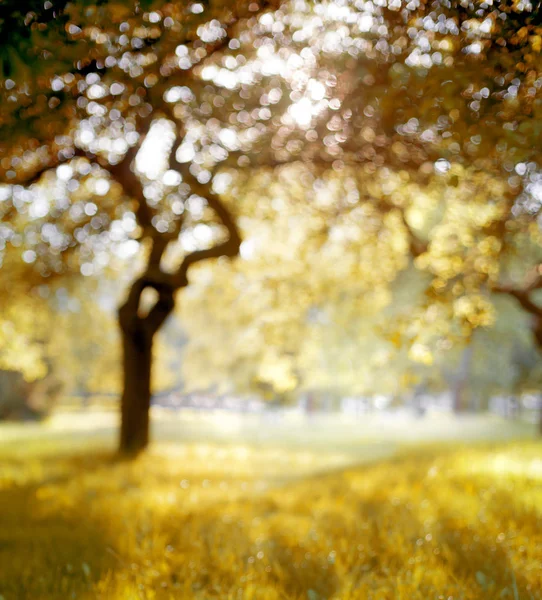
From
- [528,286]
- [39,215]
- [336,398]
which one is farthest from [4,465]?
[336,398]

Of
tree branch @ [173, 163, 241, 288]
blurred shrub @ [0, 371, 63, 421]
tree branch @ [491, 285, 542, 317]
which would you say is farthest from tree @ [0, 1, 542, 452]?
blurred shrub @ [0, 371, 63, 421]

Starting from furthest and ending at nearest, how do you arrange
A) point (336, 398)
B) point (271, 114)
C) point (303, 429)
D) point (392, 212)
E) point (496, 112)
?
point (336, 398)
point (303, 429)
point (392, 212)
point (271, 114)
point (496, 112)

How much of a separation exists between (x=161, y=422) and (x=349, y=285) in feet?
57.9

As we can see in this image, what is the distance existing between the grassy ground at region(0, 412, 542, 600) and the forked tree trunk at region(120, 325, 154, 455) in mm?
2615

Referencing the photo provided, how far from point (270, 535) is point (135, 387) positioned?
298 inches

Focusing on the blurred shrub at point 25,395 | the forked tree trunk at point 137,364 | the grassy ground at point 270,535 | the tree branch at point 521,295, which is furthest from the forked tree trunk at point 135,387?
the blurred shrub at point 25,395

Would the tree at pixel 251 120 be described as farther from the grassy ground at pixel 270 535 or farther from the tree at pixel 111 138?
the grassy ground at pixel 270 535

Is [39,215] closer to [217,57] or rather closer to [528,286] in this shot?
[217,57]

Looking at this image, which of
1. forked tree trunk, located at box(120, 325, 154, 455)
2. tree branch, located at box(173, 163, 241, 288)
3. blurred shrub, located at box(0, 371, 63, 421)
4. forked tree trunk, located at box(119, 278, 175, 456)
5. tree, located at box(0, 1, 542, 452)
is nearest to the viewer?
tree, located at box(0, 1, 542, 452)

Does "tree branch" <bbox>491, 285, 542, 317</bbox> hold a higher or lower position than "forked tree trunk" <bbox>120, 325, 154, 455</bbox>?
higher

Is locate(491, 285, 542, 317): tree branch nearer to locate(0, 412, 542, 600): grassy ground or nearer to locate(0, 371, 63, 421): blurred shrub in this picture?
locate(0, 412, 542, 600): grassy ground

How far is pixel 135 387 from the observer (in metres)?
13.6

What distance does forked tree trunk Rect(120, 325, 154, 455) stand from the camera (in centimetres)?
1345

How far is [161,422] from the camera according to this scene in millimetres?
30828
